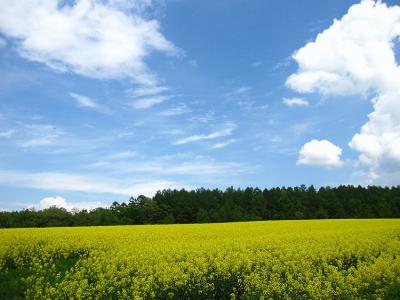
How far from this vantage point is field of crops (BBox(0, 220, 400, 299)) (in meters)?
12.6

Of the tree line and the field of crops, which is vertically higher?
the tree line

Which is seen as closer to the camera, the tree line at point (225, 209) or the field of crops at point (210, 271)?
the field of crops at point (210, 271)

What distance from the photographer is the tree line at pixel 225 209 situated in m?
64.8

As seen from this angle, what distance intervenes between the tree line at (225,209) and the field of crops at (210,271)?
140 ft

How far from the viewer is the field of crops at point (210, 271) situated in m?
→ 12.6

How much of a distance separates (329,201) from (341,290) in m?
69.2

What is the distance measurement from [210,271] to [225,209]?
2138 inches

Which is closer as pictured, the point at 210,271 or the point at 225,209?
the point at 210,271

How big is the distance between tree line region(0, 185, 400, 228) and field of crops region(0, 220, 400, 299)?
42.6 meters

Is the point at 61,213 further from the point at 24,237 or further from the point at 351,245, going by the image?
the point at 351,245

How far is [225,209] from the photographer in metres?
69.1

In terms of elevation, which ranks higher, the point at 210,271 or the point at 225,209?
the point at 225,209

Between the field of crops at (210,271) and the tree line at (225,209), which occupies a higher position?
the tree line at (225,209)

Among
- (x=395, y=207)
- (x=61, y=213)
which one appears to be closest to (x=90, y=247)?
(x=61, y=213)
